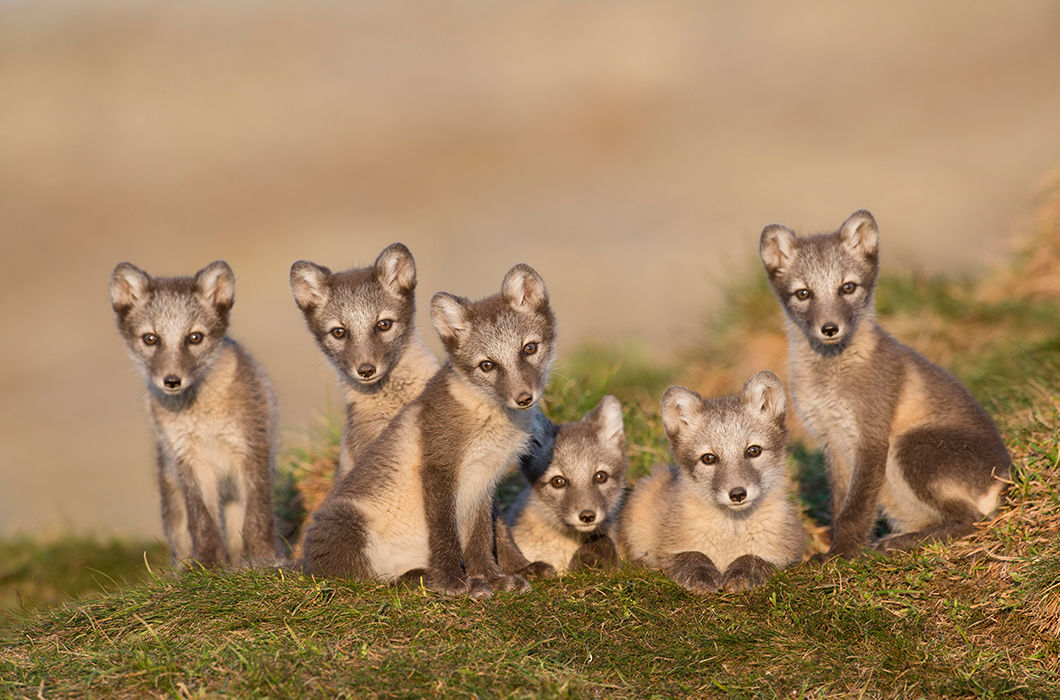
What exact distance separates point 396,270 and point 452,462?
142 centimetres

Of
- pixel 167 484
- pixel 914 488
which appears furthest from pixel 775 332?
pixel 167 484

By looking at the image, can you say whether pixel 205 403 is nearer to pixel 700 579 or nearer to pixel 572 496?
pixel 572 496

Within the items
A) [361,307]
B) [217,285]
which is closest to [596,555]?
[361,307]

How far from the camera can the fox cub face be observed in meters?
5.61

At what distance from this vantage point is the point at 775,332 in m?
9.16

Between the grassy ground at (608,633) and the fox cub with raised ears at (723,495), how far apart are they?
17 centimetres

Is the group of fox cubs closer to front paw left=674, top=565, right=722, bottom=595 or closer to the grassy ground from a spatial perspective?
front paw left=674, top=565, right=722, bottom=595

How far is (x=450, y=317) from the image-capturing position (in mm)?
5020

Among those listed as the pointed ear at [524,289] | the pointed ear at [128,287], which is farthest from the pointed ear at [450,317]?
the pointed ear at [128,287]

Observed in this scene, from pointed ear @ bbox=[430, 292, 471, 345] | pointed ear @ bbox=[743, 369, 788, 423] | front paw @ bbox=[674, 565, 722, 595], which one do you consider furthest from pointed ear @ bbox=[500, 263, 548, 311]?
front paw @ bbox=[674, 565, 722, 595]

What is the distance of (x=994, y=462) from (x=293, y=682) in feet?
11.5

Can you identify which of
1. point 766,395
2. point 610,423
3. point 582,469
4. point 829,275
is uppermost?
point 829,275

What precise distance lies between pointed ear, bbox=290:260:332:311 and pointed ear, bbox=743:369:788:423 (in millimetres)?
2379

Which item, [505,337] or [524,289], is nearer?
[505,337]
